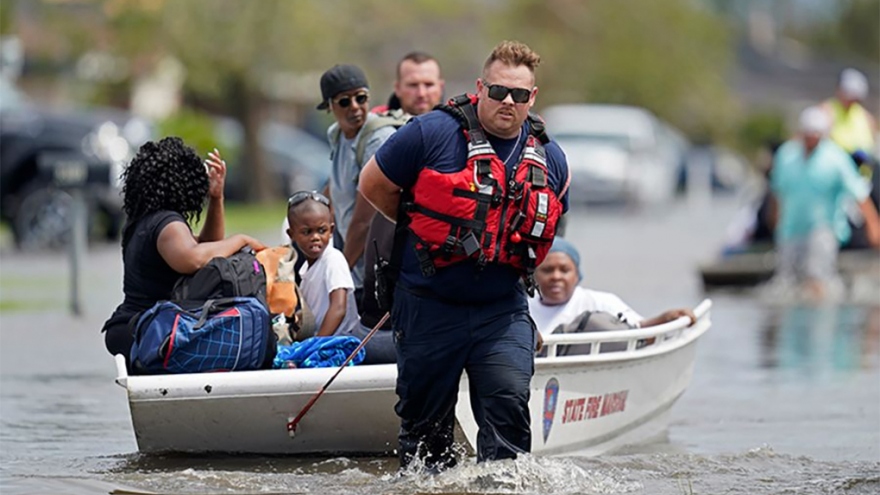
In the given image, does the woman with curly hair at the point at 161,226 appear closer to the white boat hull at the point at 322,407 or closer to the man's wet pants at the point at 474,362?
the white boat hull at the point at 322,407

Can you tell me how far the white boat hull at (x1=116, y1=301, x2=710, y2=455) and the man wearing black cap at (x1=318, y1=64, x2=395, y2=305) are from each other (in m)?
1.15

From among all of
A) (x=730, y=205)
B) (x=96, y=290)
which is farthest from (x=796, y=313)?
(x=730, y=205)

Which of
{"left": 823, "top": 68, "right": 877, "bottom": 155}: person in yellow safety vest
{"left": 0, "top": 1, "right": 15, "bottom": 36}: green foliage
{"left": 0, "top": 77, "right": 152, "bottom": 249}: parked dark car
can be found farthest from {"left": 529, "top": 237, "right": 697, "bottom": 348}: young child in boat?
{"left": 0, "top": 1, "right": 15, "bottom": 36}: green foliage

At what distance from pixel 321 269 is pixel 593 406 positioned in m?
1.57

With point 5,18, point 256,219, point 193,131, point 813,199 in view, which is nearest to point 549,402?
point 813,199

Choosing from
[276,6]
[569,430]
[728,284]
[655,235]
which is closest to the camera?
[569,430]

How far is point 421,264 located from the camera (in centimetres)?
805

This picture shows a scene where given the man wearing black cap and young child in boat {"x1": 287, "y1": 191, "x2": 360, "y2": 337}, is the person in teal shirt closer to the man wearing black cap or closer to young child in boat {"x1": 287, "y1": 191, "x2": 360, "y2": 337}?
the man wearing black cap

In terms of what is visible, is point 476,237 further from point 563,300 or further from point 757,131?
point 757,131

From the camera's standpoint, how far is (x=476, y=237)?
7.97 meters

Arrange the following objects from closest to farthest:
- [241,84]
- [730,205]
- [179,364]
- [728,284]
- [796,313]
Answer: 1. [179,364]
2. [796,313]
3. [728,284]
4. [241,84]
5. [730,205]

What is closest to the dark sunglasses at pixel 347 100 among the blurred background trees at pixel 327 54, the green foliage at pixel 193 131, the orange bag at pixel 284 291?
the orange bag at pixel 284 291

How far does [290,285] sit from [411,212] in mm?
1568

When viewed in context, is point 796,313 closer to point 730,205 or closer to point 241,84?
point 241,84
